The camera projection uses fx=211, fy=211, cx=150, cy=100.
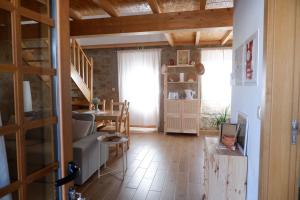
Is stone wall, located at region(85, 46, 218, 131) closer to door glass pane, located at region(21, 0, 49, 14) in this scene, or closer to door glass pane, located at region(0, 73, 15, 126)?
door glass pane, located at region(21, 0, 49, 14)

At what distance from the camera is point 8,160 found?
772 mm

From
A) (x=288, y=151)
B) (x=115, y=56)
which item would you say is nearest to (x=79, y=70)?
(x=115, y=56)

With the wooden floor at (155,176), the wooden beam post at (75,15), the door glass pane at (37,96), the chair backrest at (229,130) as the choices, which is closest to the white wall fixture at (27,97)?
the door glass pane at (37,96)

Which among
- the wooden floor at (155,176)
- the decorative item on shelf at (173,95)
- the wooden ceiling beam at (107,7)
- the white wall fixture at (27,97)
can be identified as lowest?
the wooden floor at (155,176)

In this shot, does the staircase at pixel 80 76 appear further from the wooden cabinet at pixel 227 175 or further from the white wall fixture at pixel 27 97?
the white wall fixture at pixel 27 97

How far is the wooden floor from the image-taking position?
2.64 metres

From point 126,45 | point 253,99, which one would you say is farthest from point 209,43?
point 253,99

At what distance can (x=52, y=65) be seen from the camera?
869 mm

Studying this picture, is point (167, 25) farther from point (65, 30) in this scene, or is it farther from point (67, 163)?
point (67, 163)

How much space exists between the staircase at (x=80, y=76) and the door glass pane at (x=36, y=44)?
387cm

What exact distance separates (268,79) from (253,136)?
600 millimetres

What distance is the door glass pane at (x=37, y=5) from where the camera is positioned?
2.56 ft

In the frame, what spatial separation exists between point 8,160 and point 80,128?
8.35 ft

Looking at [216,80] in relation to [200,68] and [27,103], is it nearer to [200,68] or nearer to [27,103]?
[200,68]
